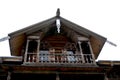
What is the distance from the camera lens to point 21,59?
9.80 meters

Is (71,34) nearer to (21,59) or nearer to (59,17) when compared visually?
(59,17)

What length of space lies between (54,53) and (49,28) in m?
2.08

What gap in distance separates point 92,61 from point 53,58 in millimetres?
2202

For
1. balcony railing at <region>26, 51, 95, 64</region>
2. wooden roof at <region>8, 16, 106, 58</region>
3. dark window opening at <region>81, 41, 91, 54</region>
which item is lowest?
balcony railing at <region>26, 51, 95, 64</region>

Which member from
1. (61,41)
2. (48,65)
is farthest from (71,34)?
(48,65)

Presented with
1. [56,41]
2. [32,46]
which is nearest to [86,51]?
[56,41]

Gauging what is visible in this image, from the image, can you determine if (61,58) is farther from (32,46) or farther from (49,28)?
(49,28)

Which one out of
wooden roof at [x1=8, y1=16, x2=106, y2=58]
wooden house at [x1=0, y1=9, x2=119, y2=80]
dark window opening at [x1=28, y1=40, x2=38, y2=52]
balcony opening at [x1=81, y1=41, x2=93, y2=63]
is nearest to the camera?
wooden house at [x1=0, y1=9, x2=119, y2=80]

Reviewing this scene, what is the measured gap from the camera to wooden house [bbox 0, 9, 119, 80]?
919 cm

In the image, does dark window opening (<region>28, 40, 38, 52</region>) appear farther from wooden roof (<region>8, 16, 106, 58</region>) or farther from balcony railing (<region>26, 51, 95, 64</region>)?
balcony railing (<region>26, 51, 95, 64</region>)

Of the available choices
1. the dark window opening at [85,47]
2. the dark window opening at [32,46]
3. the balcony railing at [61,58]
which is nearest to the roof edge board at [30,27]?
the dark window opening at [32,46]

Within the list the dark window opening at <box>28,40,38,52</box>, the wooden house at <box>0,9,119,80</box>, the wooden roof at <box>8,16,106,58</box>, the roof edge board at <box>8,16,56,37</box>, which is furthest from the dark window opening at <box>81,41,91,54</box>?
the dark window opening at <box>28,40,38,52</box>

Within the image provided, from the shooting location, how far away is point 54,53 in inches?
444

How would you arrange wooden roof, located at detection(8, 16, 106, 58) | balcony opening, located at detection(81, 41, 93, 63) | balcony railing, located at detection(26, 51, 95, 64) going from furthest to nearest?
wooden roof, located at detection(8, 16, 106, 58) < balcony opening, located at detection(81, 41, 93, 63) < balcony railing, located at detection(26, 51, 95, 64)
